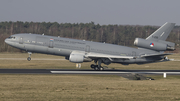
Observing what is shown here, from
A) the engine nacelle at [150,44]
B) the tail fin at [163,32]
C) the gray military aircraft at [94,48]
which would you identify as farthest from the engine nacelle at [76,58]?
the tail fin at [163,32]

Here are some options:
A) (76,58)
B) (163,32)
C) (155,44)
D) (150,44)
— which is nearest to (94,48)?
(76,58)

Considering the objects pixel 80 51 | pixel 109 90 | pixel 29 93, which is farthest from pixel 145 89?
pixel 80 51

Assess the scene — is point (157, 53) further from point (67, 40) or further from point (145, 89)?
point (145, 89)

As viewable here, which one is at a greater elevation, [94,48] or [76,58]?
[94,48]

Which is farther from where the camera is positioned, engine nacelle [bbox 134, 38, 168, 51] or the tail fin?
engine nacelle [bbox 134, 38, 168, 51]

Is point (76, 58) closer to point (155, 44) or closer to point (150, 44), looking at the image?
point (150, 44)

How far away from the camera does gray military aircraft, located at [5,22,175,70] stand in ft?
145

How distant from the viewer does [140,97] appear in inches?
837

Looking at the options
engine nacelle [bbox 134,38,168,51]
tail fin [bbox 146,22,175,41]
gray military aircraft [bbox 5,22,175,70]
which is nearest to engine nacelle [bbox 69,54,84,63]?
gray military aircraft [bbox 5,22,175,70]

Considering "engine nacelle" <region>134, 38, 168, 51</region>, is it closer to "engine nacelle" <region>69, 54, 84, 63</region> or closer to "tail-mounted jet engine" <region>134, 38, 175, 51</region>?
"tail-mounted jet engine" <region>134, 38, 175, 51</region>

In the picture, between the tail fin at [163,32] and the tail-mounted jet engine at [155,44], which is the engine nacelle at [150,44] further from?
the tail fin at [163,32]

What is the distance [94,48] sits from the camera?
152ft

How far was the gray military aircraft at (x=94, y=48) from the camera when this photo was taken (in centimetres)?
4434

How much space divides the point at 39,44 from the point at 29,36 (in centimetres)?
241
